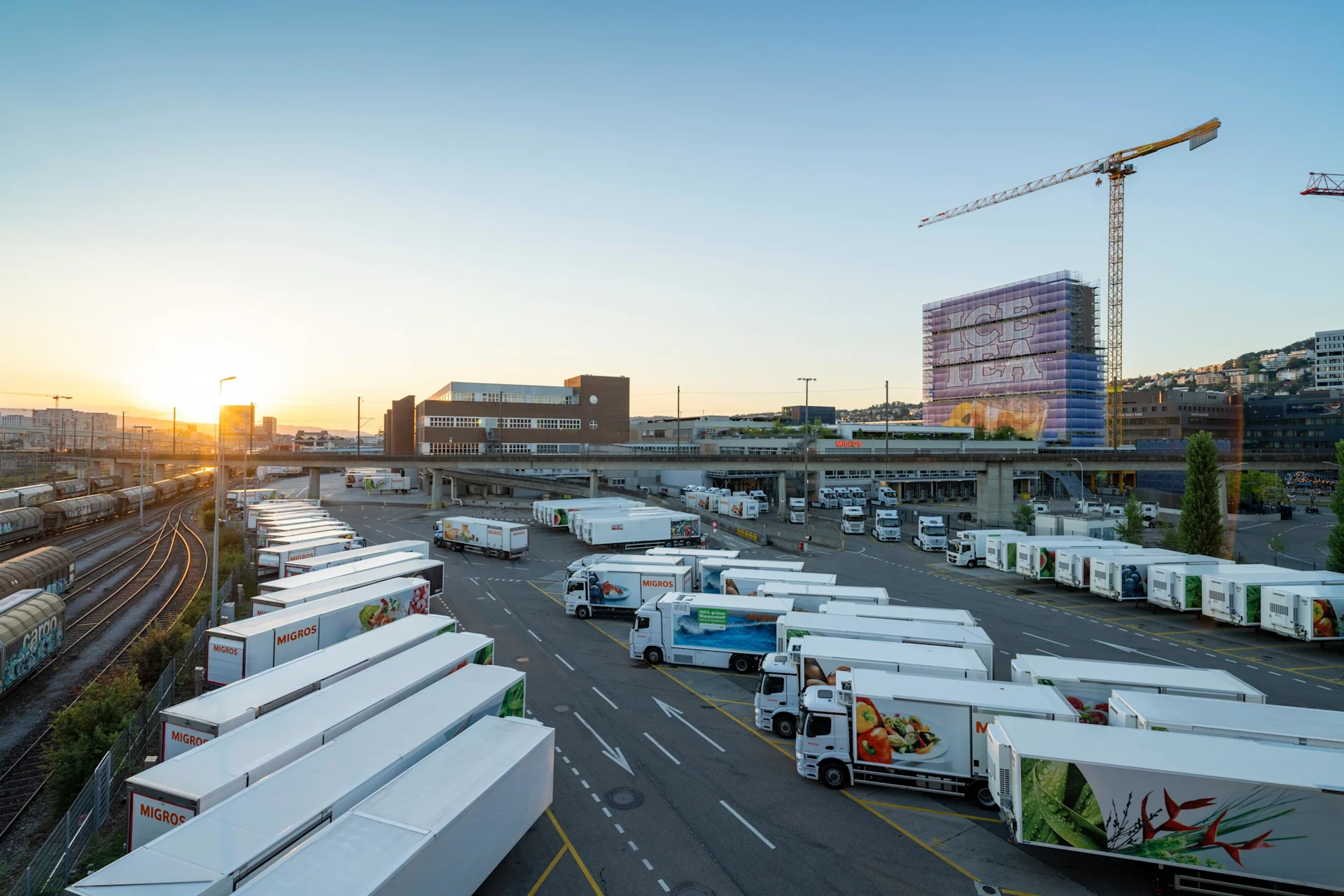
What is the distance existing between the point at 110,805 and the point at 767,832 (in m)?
15.2

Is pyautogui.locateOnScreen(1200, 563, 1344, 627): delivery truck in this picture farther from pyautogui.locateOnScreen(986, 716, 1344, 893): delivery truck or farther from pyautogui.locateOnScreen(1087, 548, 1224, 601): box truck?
pyautogui.locateOnScreen(986, 716, 1344, 893): delivery truck

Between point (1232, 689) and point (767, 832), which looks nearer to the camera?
point (767, 832)

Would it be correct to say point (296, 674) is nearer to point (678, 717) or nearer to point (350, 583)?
point (678, 717)

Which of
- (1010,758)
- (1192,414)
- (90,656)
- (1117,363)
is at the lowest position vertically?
(90,656)

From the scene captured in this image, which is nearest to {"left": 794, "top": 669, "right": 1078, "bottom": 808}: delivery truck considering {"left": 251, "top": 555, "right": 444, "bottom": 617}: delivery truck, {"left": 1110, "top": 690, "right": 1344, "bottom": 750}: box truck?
{"left": 1110, "top": 690, "right": 1344, "bottom": 750}: box truck

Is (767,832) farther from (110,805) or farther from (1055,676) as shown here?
(110,805)

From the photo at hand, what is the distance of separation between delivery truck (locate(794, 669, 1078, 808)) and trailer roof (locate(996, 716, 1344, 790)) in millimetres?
1175

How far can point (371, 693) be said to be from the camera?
16094 millimetres

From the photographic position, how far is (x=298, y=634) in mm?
22734

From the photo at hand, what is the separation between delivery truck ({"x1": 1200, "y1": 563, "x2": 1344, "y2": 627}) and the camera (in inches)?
1204

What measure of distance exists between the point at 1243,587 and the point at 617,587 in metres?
29.2

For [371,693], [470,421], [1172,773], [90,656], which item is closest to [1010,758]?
[1172,773]

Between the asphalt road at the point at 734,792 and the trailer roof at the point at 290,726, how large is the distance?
459 cm

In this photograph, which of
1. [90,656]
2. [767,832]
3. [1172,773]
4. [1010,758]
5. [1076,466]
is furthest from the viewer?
[1076,466]
